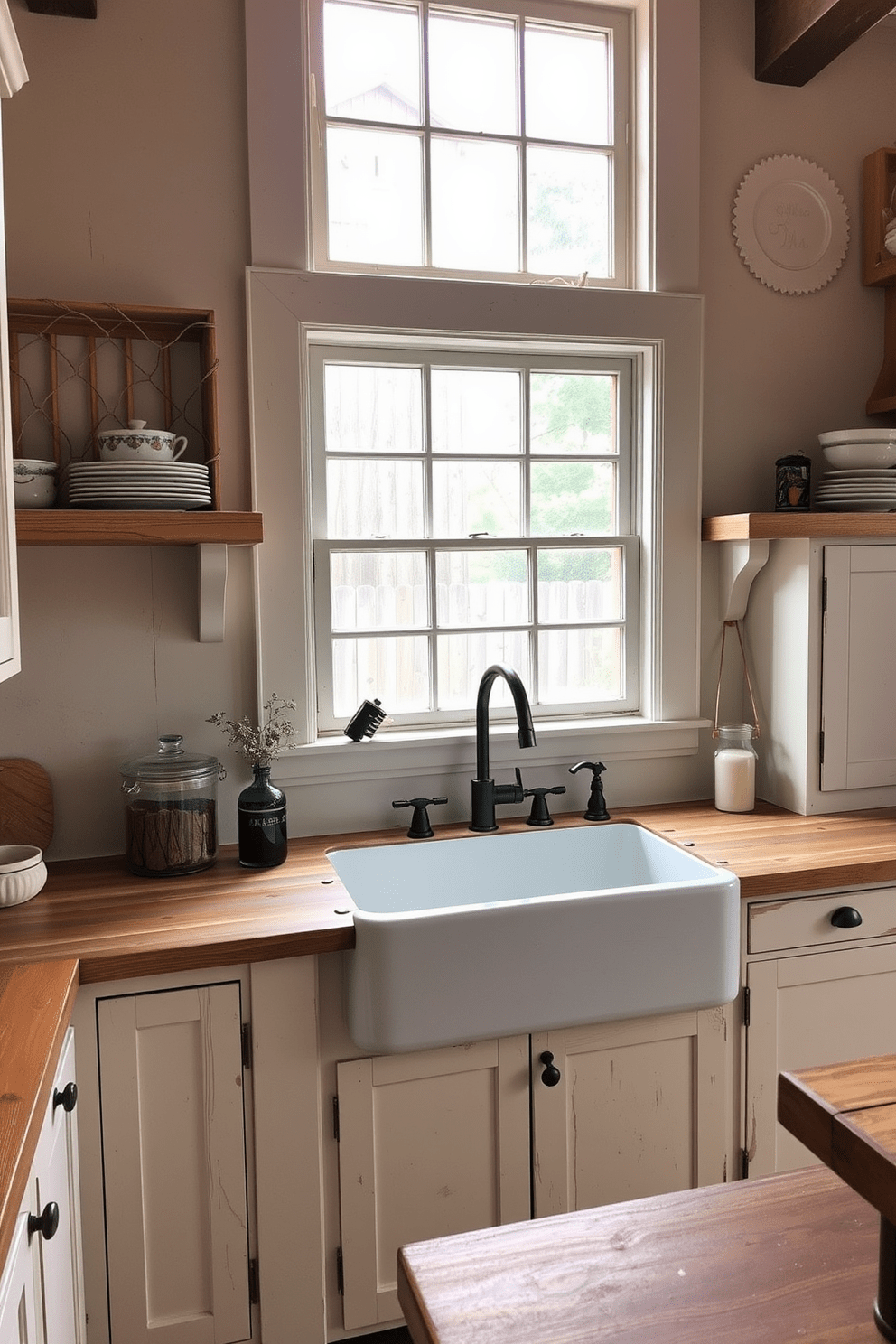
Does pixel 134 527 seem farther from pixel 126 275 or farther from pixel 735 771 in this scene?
pixel 735 771

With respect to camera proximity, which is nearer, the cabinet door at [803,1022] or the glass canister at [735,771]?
the cabinet door at [803,1022]

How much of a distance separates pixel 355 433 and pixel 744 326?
1060 mm

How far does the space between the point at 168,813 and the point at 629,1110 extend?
1.07 meters

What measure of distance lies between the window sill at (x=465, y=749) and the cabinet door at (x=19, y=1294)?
4.09 ft

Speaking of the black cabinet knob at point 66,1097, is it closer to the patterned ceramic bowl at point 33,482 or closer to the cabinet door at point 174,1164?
the cabinet door at point 174,1164

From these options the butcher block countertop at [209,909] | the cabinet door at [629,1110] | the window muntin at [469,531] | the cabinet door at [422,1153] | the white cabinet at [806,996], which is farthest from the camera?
the window muntin at [469,531]

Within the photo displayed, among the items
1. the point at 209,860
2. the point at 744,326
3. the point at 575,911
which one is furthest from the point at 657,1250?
the point at 744,326

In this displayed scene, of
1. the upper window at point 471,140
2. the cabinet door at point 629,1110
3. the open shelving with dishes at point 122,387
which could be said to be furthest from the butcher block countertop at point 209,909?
the upper window at point 471,140

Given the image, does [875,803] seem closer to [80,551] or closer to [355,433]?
[355,433]

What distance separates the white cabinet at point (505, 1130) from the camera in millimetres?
1855

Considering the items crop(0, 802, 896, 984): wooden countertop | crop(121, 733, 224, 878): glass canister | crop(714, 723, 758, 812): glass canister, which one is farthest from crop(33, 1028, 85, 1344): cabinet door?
crop(714, 723, 758, 812): glass canister

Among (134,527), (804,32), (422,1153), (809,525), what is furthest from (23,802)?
(804,32)

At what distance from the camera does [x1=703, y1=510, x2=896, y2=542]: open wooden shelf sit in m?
2.44

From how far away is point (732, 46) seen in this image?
263cm
